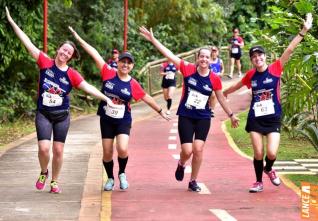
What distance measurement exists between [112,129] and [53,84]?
3.38 ft

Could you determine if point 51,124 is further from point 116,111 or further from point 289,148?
point 289,148

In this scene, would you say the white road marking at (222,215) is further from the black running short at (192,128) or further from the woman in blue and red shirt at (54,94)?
the woman in blue and red shirt at (54,94)

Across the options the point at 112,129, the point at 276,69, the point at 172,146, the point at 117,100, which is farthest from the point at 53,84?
the point at 172,146

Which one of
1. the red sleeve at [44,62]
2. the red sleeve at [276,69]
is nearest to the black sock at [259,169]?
the red sleeve at [276,69]

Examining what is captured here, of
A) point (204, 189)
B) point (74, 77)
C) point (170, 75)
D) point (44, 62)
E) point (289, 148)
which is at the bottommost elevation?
point (289, 148)

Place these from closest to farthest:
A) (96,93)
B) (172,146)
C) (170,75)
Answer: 1. (96,93)
2. (172,146)
3. (170,75)

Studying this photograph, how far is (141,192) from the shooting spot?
33.9ft

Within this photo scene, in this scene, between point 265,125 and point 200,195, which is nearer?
point 200,195

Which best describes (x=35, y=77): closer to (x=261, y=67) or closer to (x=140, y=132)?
(x=140, y=132)

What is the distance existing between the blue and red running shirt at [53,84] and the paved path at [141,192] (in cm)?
116

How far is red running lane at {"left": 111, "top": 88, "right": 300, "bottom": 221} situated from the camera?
8836mm

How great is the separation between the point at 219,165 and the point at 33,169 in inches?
124

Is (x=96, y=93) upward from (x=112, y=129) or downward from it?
upward

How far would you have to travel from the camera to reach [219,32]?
36562 millimetres
